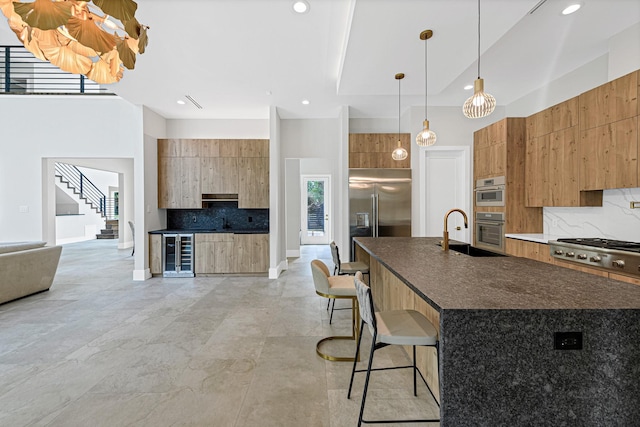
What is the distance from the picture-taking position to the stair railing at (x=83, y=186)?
1106cm

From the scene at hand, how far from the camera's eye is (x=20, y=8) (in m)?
1.36

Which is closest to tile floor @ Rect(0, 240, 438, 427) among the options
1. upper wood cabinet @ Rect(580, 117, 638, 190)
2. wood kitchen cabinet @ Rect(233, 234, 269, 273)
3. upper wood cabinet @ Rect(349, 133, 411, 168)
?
wood kitchen cabinet @ Rect(233, 234, 269, 273)

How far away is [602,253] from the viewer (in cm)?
268

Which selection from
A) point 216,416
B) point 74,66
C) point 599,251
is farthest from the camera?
point 599,251

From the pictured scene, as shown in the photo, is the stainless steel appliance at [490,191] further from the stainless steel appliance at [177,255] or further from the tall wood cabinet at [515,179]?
the stainless steel appliance at [177,255]

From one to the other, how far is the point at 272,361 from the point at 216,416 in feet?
2.19

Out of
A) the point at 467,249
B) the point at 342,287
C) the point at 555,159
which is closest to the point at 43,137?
the point at 342,287

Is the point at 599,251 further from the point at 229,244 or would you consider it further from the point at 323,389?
the point at 229,244

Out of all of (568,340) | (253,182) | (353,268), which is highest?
(253,182)

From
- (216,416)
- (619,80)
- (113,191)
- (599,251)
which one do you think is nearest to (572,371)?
(216,416)

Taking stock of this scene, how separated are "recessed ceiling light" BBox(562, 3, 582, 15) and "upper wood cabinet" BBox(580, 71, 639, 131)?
2.67ft

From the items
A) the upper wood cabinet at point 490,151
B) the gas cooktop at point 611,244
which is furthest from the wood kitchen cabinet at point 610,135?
the upper wood cabinet at point 490,151

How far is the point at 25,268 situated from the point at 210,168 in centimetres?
294

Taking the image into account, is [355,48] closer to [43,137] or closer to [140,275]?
[140,275]
